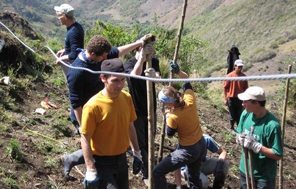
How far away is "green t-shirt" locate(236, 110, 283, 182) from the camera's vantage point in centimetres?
261

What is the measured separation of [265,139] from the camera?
270 centimetres

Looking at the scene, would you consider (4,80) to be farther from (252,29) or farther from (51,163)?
(252,29)

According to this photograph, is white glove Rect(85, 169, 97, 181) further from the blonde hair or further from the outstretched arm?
the blonde hair

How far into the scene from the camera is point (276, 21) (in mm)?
55531

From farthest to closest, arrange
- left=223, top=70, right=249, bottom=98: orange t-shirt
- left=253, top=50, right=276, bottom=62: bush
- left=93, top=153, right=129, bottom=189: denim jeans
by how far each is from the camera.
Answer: left=253, top=50, right=276, bottom=62: bush, left=223, top=70, right=249, bottom=98: orange t-shirt, left=93, top=153, right=129, bottom=189: denim jeans

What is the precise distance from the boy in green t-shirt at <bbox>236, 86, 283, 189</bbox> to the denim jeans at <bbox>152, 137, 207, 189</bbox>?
1.66ft

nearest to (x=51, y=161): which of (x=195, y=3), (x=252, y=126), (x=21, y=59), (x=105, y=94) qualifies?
(x=105, y=94)

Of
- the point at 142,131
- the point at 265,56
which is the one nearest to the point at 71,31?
the point at 142,131

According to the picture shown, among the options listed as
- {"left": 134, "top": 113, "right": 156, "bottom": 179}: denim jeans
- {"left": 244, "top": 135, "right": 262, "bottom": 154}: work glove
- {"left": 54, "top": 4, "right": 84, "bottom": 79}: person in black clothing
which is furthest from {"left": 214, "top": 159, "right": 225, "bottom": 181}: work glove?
{"left": 54, "top": 4, "right": 84, "bottom": 79}: person in black clothing

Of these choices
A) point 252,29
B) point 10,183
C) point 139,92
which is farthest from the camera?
point 252,29

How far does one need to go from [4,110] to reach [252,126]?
3.62 metres

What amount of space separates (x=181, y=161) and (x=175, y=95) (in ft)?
2.32

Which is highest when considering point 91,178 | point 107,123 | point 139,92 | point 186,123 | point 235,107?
point 139,92

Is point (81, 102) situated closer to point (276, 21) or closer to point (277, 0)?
point (276, 21)
